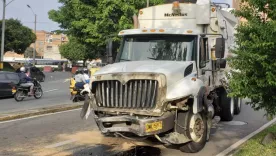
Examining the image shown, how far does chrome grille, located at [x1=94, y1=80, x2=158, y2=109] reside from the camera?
6.73 meters

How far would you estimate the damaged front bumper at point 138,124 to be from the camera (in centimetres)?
650

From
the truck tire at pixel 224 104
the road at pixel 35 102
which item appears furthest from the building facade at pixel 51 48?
the truck tire at pixel 224 104

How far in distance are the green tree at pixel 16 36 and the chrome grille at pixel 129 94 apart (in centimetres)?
4840

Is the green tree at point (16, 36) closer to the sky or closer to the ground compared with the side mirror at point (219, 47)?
closer to the sky

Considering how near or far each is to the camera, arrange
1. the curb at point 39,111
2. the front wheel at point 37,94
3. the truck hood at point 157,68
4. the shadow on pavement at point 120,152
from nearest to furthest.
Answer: the truck hood at point 157,68, the shadow on pavement at point 120,152, the curb at point 39,111, the front wheel at point 37,94

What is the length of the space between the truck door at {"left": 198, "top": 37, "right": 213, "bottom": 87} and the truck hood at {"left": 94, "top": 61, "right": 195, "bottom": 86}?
538 mm

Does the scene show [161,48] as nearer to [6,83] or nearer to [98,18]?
[6,83]

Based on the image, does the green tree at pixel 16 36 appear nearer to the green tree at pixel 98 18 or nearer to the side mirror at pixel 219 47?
the green tree at pixel 98 18

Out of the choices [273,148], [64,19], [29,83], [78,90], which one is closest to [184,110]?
[273,148]

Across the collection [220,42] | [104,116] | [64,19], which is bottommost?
[104,116]

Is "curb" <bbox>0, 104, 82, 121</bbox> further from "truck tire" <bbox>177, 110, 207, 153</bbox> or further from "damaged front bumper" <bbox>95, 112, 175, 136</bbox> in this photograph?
"truck tire" <bbox>177, 110, 207, 153</bbox>

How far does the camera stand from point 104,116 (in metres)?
7.16

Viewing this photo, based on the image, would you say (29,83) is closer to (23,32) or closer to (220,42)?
(220,42)

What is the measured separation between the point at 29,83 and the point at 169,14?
10.1 m
